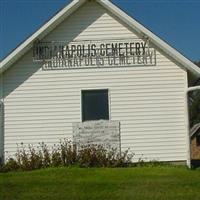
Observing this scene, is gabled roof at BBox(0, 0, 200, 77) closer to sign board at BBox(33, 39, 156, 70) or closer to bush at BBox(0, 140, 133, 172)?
sign board at BBox(33, 39, 156, 70)

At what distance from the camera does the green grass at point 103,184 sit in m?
12.3

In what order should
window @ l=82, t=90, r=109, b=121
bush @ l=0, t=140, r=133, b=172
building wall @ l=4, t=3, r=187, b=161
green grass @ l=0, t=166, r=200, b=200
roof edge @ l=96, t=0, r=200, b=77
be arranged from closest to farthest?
green grass @ l=0, t=166, r=200, b=200 < bush @ l=0, t=140, r=133, b=172 < roof edge @ l=96, t=0, r=200, b=77 < building wall @ l=4, t=3, r=187, b=161 < window @ l=82, t=90, r=109, b=121

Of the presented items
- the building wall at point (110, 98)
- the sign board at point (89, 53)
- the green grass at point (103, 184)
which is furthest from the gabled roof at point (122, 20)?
the green grass at point (103, 184)

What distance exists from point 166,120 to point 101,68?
2.77 metres

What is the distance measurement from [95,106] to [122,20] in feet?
9.83

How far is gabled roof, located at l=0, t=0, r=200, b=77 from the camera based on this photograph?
1962cm

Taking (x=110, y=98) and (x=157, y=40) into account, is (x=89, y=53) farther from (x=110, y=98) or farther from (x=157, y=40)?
(x=157, y=40)

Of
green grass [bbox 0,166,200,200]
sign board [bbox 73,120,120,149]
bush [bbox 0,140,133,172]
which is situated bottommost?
green grass [bbox 0,166,200,200]

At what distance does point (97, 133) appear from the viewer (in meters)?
20.0

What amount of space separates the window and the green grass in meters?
3.10

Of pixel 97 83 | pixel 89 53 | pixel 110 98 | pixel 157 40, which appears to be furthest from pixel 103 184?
pixel 89 53

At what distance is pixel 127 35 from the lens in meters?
20.3

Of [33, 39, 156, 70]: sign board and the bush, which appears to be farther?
[33, 39, 156, 70]: sign board

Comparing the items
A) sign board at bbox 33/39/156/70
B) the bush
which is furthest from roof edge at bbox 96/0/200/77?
the bush
